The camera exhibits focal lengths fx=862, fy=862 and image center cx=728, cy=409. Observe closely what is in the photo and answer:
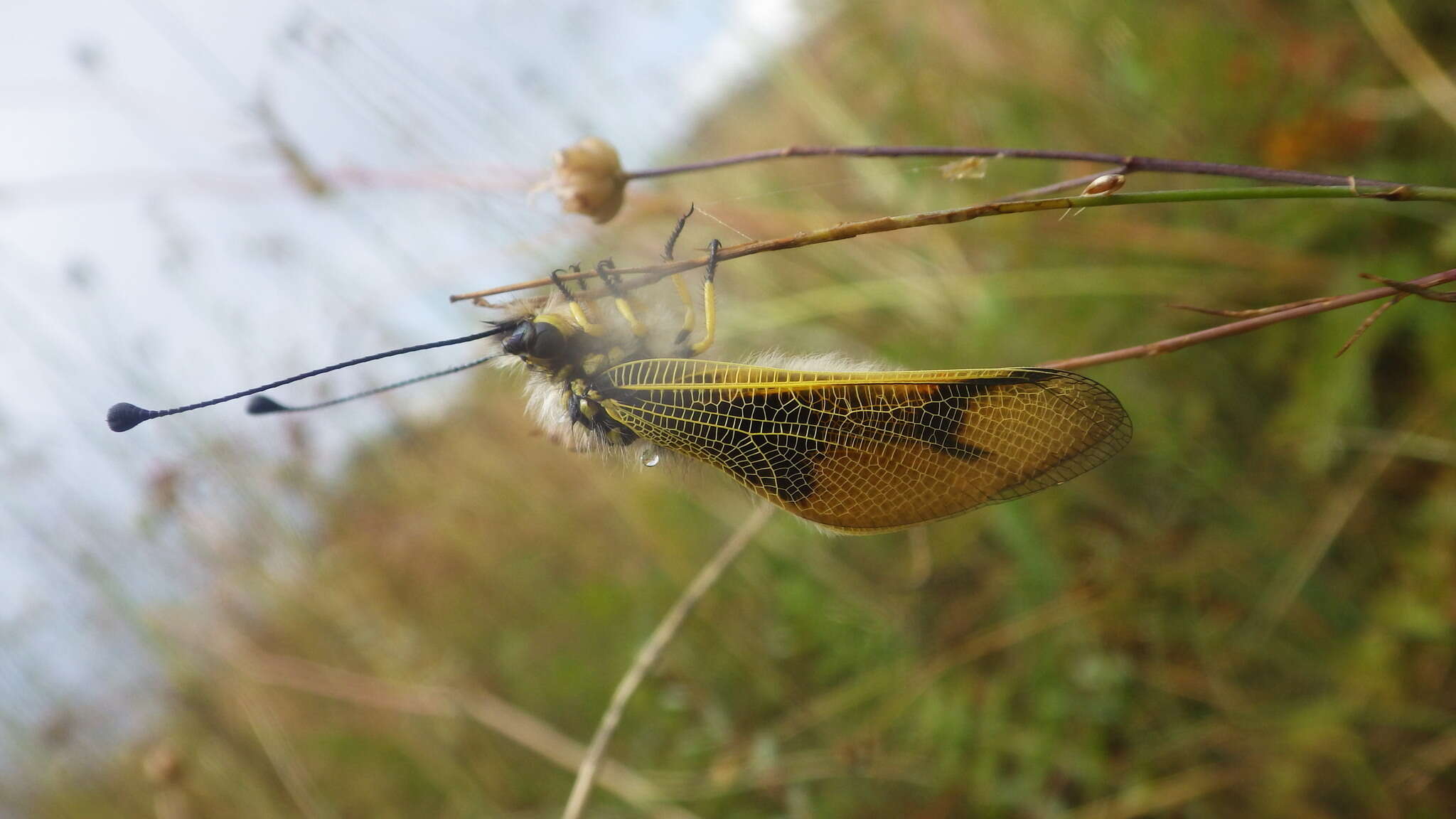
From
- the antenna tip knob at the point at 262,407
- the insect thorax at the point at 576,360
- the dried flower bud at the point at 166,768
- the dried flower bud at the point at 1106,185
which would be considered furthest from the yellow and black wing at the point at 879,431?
the dried flower bud at the point at 166,768

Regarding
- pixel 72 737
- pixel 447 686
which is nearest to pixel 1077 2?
pixel 447 686

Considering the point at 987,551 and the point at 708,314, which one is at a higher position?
the point at 987,551

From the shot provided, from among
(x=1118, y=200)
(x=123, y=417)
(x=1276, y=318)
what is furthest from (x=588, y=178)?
(x=1276, y=318)

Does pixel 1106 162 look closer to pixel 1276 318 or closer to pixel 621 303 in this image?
pixel 1276 318

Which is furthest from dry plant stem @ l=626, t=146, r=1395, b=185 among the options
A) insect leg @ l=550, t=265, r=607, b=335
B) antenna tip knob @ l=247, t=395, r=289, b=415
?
antenna tip knob @ l=247, t=395, r=289, b=415

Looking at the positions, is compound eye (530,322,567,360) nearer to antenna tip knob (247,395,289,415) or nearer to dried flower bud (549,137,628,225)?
dried flower bud (549,137,628,225)

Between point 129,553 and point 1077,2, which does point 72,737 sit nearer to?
point 129,553

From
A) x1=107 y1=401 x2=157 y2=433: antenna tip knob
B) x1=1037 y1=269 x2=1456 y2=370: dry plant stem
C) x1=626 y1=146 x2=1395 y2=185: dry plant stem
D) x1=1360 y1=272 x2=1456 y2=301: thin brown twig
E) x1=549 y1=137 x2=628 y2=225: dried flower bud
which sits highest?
x1=549 y1=137 x2=628 y2=225: dried flower bud
